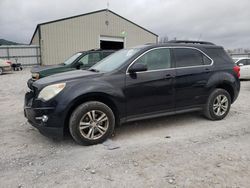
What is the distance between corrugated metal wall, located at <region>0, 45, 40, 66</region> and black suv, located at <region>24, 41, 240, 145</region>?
2121cm

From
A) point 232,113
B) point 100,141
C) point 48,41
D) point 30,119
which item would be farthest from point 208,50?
point 48,41

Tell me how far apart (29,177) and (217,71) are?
13.8ft

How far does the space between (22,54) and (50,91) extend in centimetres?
2290

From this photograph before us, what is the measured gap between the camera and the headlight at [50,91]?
3.68 metres

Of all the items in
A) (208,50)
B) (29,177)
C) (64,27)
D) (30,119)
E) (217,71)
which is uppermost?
(64,27)

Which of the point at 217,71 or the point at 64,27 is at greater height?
the point at 64,27

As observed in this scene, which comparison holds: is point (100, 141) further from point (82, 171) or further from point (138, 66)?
point (138, 66)

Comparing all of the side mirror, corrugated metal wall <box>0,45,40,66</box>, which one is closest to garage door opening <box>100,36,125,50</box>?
corrugated metal wall <box>0,45,40,66</box>

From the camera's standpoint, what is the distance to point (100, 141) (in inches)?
154

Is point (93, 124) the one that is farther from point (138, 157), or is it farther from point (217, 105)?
point (217, 105)

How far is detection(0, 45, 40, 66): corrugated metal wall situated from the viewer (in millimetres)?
23625

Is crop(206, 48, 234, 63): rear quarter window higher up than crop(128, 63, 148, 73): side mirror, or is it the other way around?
crop(206, 48, 234, 63): rear quarter window

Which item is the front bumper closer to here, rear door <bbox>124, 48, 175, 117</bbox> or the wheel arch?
rear door <bbox>124, 48, 175, 117</bbox>

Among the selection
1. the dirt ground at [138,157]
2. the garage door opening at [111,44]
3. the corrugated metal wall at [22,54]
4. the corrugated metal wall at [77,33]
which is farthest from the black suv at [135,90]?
the garage door opening at [111,44]
